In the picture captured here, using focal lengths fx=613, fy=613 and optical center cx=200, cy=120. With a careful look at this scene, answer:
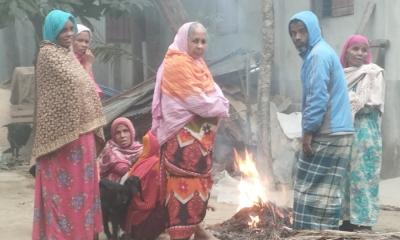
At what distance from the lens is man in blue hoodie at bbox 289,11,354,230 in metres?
4.50

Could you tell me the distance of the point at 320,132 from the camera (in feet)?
15.0

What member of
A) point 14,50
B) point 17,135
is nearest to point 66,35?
point 17,135

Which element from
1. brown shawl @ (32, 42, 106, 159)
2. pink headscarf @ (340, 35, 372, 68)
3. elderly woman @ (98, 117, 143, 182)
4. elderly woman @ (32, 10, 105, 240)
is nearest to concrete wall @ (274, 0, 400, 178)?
pink headscarf @ (340, 35, 372, 68)

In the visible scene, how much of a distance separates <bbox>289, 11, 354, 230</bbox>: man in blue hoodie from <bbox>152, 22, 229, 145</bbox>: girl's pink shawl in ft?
2.17

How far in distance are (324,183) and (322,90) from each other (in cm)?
72

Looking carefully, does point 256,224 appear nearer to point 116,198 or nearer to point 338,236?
point 338,236

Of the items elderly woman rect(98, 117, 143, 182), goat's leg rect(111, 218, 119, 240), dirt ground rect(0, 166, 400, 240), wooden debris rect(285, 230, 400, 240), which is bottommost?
dirt ground rect(0, 166, 400, 240)

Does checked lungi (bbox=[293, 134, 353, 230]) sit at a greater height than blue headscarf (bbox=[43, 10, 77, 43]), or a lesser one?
lesser

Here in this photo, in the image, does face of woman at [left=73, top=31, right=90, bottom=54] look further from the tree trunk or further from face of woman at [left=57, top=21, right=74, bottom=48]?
the tree trunk

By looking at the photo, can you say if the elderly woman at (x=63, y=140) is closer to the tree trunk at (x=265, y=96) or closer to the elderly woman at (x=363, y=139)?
the elderly woman at (x=363, y=139)

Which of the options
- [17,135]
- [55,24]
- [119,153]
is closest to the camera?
[55,24]

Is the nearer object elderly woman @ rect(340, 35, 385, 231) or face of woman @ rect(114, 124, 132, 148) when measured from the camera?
elderly woman @ rect(340, 35, 385, 231)

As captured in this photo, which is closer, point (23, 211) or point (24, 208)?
point (23, 211)

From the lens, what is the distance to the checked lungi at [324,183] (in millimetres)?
4586
